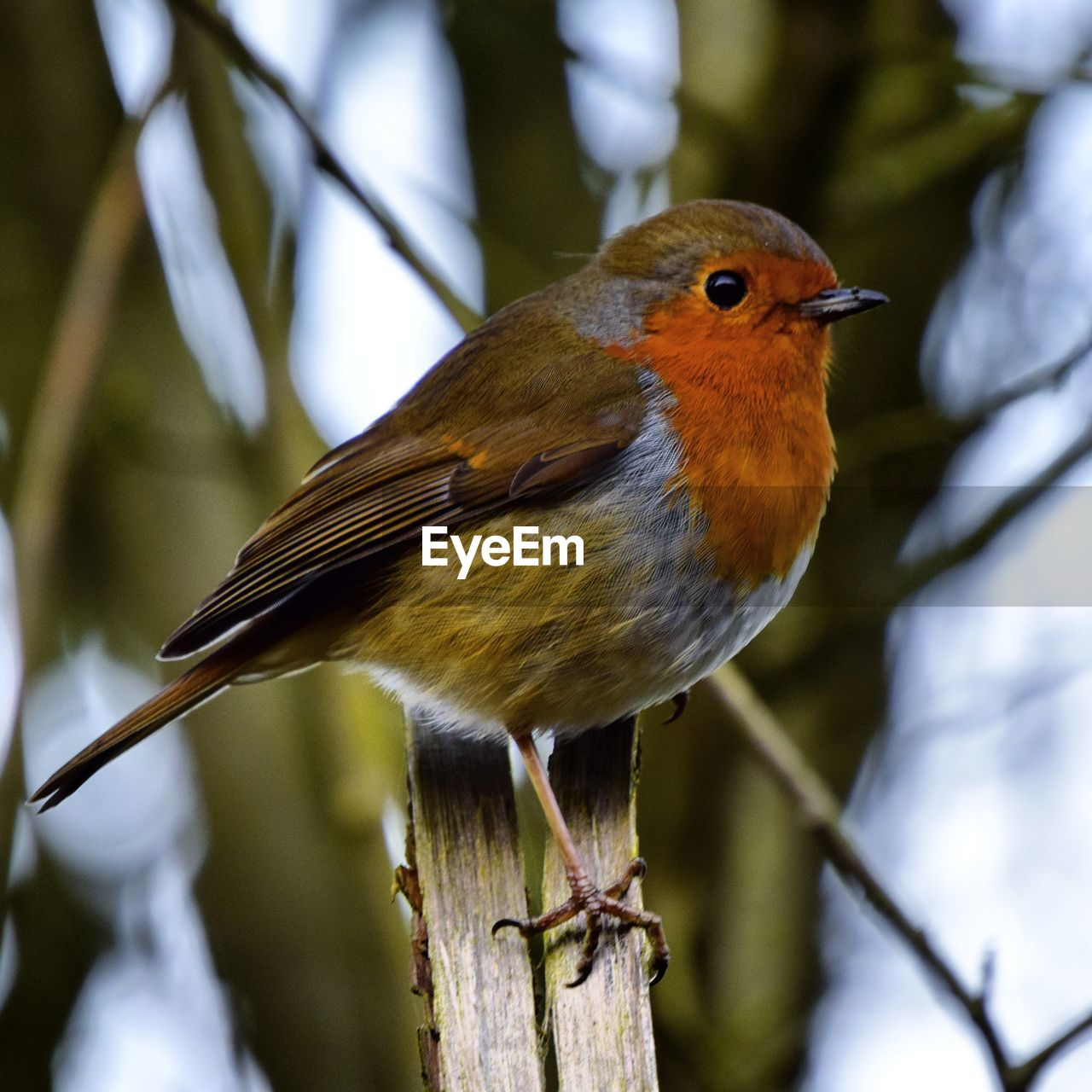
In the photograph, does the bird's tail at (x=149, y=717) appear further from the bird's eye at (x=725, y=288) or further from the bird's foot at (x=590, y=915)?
the bird's eye at (x=725, y=288)

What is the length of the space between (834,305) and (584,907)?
1.06 meters

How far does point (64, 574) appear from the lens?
131 inches

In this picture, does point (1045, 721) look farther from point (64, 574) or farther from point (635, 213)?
point (64, 574)

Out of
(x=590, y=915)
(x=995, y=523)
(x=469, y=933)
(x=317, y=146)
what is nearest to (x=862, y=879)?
(x=590, y=915)

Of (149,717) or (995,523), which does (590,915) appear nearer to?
(149,717)

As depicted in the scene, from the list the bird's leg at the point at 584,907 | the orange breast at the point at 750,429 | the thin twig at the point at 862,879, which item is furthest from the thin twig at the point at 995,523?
the bird's leg at the point at 584,907

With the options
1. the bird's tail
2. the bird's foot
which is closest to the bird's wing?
the bird's tail

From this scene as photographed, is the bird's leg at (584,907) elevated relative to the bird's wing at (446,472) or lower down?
lower down

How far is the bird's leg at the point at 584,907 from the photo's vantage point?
1977 mm

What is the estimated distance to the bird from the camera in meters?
2.29

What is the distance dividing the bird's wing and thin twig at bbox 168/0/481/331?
0.62 feet

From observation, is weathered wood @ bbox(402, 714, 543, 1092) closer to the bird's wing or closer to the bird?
the bird

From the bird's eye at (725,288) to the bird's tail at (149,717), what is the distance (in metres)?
0.98

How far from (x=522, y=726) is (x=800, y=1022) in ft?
4.10
